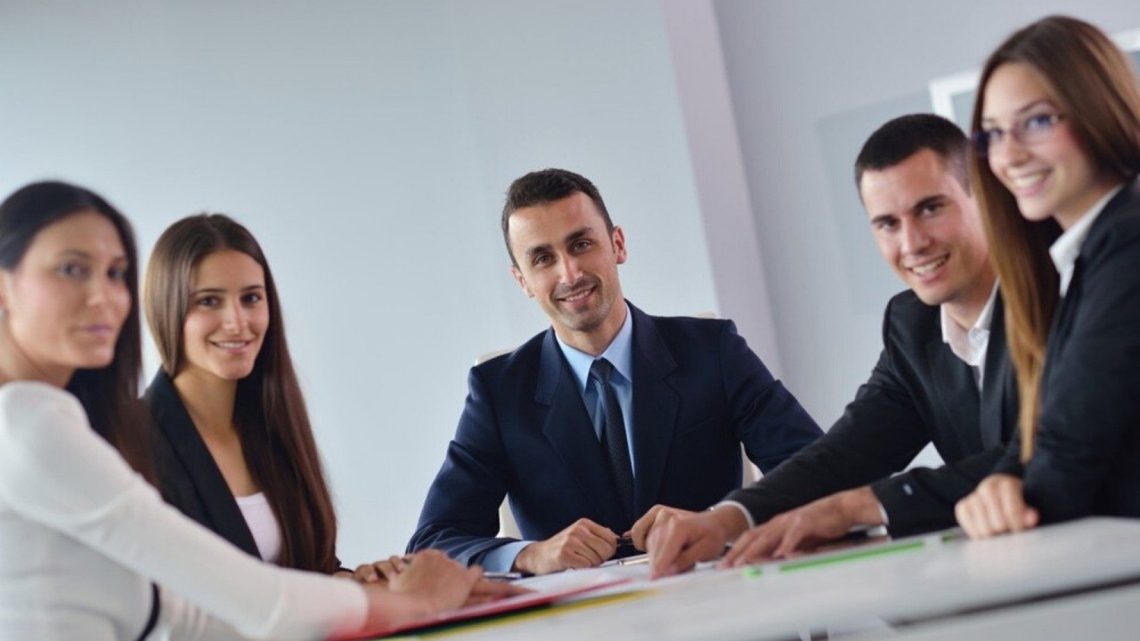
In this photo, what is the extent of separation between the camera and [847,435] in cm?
259

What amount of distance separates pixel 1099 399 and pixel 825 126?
334 cm

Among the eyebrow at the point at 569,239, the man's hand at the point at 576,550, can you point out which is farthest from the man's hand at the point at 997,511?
the eyebrow at the point at 569,239

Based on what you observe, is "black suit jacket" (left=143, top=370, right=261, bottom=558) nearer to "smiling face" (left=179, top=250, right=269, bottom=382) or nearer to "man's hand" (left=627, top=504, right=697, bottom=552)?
"smiling face" (left=179, top=250, right=269, bottom=382)

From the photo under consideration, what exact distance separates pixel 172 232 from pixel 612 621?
1.77 meters

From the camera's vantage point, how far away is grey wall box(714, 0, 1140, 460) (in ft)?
15.8

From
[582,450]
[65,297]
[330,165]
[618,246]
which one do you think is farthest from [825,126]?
[65,297]

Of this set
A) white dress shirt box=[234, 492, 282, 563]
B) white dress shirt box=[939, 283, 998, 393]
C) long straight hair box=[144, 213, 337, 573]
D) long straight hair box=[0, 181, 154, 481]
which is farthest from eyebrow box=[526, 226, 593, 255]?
→ long straight hair box=[0, 181, 154, 481]

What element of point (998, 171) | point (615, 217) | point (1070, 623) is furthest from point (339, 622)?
point (615, 217)

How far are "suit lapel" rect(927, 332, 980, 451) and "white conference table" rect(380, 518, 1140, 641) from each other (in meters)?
0.78

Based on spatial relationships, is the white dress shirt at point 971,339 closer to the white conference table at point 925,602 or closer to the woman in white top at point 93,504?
the white conference table at point 925,602

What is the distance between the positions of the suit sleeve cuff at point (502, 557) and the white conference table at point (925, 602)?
1.11m

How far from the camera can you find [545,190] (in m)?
3.35

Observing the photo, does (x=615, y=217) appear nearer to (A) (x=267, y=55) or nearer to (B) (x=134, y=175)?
(A) (x=267, y=55)

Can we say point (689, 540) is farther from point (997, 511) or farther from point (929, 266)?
point (929, 266)
